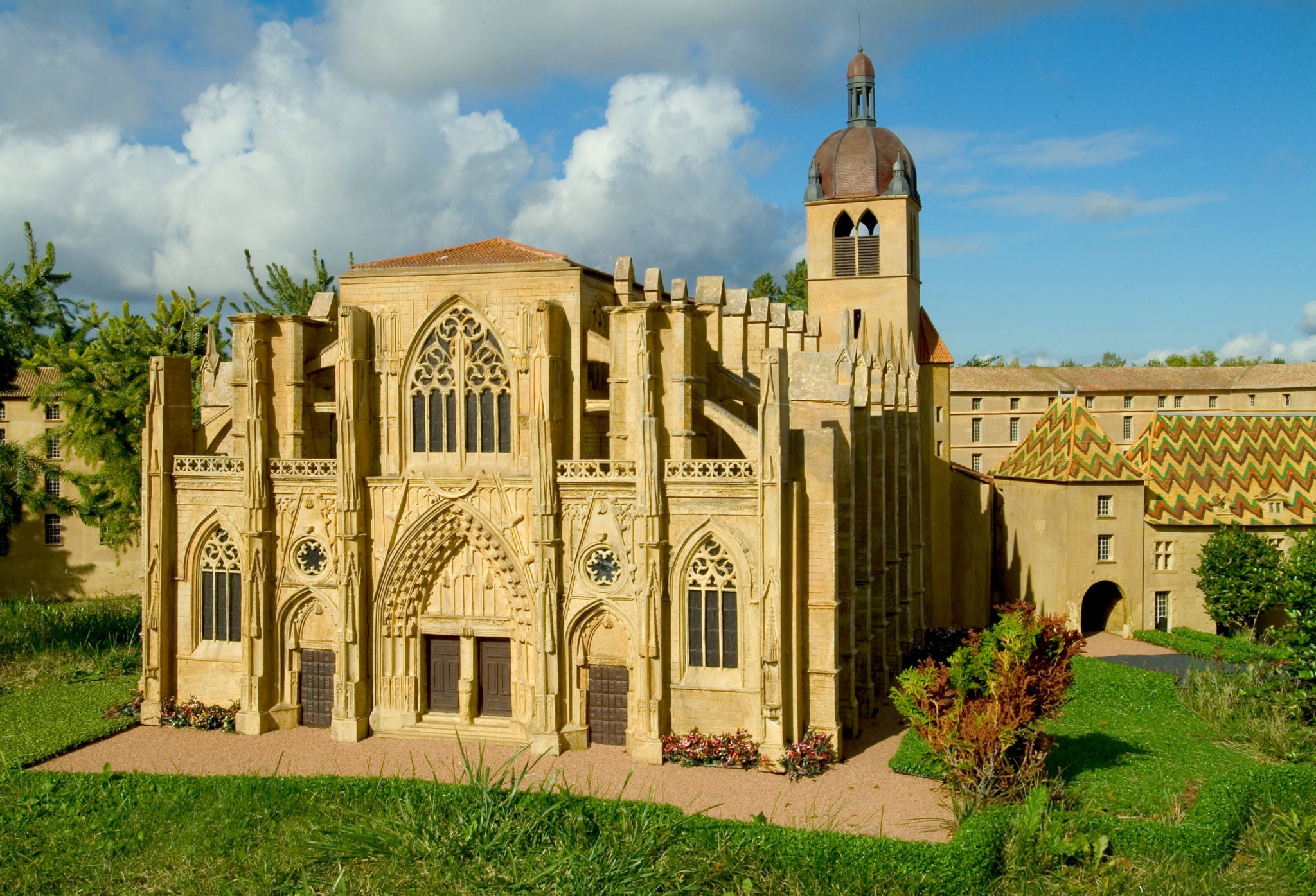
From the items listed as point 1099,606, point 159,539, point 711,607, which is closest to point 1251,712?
point 711,607

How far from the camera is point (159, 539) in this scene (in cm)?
2470

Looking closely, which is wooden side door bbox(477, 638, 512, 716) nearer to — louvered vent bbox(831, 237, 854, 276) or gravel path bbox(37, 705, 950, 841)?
gravel path bbox(37, 705, 950, 841)

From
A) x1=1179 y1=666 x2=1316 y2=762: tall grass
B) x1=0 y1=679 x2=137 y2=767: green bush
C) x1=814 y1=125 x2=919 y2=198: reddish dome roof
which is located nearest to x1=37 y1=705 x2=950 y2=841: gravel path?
x1=0 y1=679 x2=137 y2=767: green bush

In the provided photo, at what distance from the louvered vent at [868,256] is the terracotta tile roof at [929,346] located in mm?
3947

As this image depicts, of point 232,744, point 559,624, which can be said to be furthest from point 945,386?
point 232,744

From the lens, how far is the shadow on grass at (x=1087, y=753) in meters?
21.0

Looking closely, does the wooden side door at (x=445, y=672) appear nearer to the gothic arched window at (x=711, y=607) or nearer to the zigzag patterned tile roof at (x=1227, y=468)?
the gothic arched window at (x=711, y=607)

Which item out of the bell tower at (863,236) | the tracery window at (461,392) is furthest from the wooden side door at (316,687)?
the bell tower at (863,236)

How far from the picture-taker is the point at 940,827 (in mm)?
17672

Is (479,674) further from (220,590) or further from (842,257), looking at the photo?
(842,257)

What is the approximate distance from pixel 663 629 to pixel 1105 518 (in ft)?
69.3

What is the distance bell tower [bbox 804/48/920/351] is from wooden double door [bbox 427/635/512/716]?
54.4ft

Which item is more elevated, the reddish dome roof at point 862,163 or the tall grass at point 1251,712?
the reddish dome roof at point 862,163

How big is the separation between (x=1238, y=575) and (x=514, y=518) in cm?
2526
